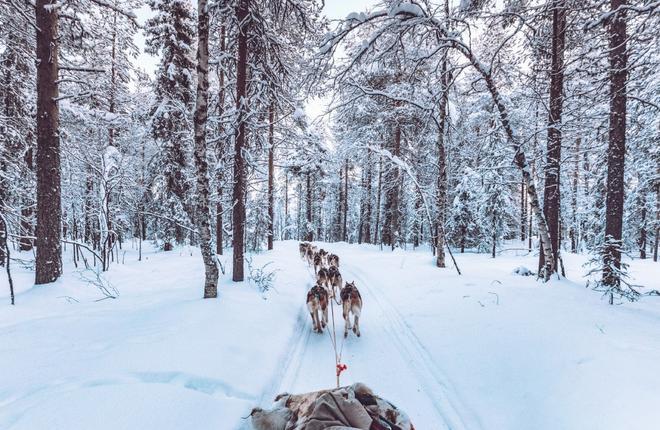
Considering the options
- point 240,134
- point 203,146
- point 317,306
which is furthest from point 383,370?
point 240,134

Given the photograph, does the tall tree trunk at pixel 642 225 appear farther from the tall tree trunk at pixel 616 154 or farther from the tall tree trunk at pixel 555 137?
the tall tree trunk at pixel 616 154

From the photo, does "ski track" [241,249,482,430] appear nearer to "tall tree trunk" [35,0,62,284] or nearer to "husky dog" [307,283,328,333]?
"husky dog" [307,283,328,333]

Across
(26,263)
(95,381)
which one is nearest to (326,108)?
(95,381)

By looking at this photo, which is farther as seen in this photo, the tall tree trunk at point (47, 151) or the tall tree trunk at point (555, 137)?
the tall tree trunk at point (555, 137)

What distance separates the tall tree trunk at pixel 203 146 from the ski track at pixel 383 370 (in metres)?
2.42

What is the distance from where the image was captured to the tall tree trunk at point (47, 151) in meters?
7.39

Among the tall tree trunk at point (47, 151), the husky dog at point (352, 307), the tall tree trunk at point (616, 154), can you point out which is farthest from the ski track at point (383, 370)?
the tall tree trunk at point (47, 151)

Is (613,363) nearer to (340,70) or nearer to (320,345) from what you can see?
(320,345)

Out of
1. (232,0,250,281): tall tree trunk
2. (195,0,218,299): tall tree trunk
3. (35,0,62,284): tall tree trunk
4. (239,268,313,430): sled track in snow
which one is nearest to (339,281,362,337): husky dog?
(239,268,313,430): sled track in snow

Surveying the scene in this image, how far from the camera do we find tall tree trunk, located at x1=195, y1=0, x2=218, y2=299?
6.62m

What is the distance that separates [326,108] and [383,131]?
12191 millimetres

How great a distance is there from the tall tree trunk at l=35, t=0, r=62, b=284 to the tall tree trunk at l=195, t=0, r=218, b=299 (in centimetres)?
387

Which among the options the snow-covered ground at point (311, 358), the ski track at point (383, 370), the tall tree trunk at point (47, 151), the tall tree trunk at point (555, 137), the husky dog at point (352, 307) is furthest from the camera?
the tall tree trunk at point (555, 137)

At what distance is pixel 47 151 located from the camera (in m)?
7.46
